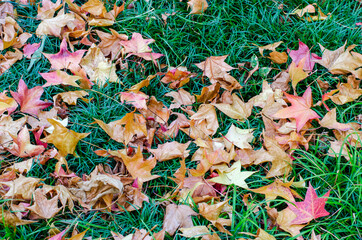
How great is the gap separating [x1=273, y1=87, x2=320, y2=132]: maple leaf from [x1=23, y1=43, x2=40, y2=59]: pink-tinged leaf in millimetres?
1623

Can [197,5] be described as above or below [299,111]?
above

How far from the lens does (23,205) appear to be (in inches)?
61.1

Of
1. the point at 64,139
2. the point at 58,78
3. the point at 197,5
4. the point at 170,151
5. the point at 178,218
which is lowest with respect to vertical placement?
the point at 178,218

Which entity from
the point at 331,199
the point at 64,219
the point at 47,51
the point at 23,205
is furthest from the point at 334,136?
→ the point at 47,51

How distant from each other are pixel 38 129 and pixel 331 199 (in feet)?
5.34

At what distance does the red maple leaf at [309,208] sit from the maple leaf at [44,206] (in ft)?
3.69

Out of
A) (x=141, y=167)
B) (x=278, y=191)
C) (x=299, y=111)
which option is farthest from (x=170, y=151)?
(x=299, y=111)

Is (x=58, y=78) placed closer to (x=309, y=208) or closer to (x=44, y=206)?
(x=44, y=206)

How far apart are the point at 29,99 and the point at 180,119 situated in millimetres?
911

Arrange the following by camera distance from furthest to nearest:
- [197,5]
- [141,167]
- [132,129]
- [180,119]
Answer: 1. [197,5]
2. [180,119]
3. [132,129]
4. [141,167]

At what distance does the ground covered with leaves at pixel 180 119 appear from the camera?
1559mm

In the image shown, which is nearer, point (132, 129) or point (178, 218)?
point (178, 218)

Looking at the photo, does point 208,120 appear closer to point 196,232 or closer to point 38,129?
point 196,232

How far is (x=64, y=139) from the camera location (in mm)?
1678
